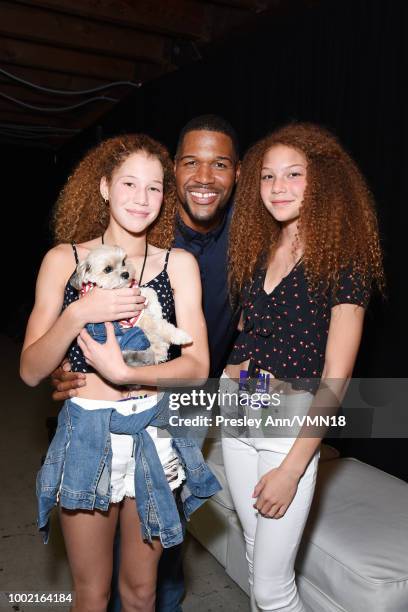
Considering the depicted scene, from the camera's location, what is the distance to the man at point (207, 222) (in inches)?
86.8

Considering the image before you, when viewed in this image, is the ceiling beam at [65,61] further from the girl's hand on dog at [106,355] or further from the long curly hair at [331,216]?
the girl's hand on dog at [106,355]

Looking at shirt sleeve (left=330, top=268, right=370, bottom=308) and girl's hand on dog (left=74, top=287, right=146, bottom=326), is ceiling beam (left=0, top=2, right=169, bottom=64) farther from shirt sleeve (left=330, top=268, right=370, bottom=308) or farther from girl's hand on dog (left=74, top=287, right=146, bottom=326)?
shirt sleeve (left=330, top=268, right=370, bottom=308)

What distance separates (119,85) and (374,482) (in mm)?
5226

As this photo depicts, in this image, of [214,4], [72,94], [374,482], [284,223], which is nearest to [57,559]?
[374,482]

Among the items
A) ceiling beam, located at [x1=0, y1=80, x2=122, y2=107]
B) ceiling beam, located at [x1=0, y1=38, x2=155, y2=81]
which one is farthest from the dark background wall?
ceiling beam, located at [x1=0, y1=80, x2=122, y2=107]

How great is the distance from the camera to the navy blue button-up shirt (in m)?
2.19

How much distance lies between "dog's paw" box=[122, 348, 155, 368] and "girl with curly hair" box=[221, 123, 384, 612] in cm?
33

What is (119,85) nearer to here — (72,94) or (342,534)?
(72,94)

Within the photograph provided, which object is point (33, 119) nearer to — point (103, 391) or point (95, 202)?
point (95, 202)

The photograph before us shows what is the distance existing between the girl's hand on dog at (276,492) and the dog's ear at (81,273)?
755 mm

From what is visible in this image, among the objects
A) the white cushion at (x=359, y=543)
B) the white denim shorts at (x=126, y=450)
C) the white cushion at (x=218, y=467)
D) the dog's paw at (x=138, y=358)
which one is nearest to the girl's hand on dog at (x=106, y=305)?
the dog's paw at (x=138, y=358)

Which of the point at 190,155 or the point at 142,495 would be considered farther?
the point at 190,155

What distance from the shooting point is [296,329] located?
1.65 m

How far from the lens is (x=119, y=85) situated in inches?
242
